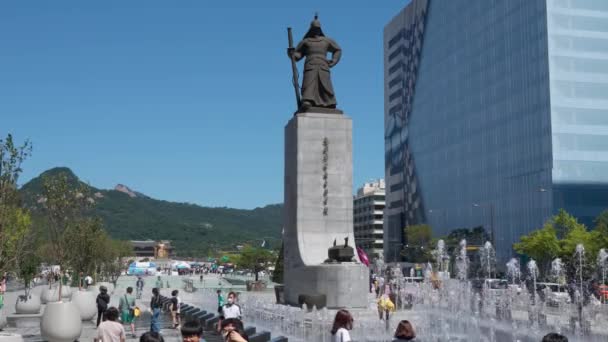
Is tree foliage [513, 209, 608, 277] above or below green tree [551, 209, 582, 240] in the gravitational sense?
below

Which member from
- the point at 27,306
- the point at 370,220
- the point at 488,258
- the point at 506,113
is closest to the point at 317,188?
the point at 27,306

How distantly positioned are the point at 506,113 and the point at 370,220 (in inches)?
3080

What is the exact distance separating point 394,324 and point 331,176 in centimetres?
601

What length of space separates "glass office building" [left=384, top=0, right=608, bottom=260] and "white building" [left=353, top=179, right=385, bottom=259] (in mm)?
42967

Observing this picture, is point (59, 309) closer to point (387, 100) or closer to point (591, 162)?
point (591, 162)

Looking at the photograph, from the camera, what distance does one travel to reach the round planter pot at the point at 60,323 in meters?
17.9

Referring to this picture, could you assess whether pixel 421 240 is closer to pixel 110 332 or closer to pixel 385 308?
pixel 385 308

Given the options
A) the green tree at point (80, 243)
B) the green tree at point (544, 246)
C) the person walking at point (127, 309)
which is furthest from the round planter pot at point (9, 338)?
the green tree at point (544, 246)

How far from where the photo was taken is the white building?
14838cm

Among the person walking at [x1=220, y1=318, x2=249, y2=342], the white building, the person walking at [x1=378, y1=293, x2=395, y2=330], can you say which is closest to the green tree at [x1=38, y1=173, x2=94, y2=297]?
the person walking at [x1=378, y1=293, x2=395, y2=330]

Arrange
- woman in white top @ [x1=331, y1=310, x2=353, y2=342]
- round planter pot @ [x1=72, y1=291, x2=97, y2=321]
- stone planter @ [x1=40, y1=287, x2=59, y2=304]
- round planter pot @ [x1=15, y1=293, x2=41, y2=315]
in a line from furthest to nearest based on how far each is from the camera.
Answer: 1. stone planter @ [x1=40, y1=287, x2=59, y2=304]
2. round planter pot @ [x1=15, y1=293, x2=41, y2=315]
3. round planter pot @ [x1=72, y1=291, x2=97, y2=321]
4. woman in white top @ [x1=331, y1=310, x2=353, y2=342]

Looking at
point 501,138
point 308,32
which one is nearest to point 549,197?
point 501,138

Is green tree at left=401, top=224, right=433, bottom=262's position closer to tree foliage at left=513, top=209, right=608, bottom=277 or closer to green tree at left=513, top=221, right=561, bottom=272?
green tree at left=513, top=221, right=561, bottom=272

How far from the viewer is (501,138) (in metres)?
77.4
